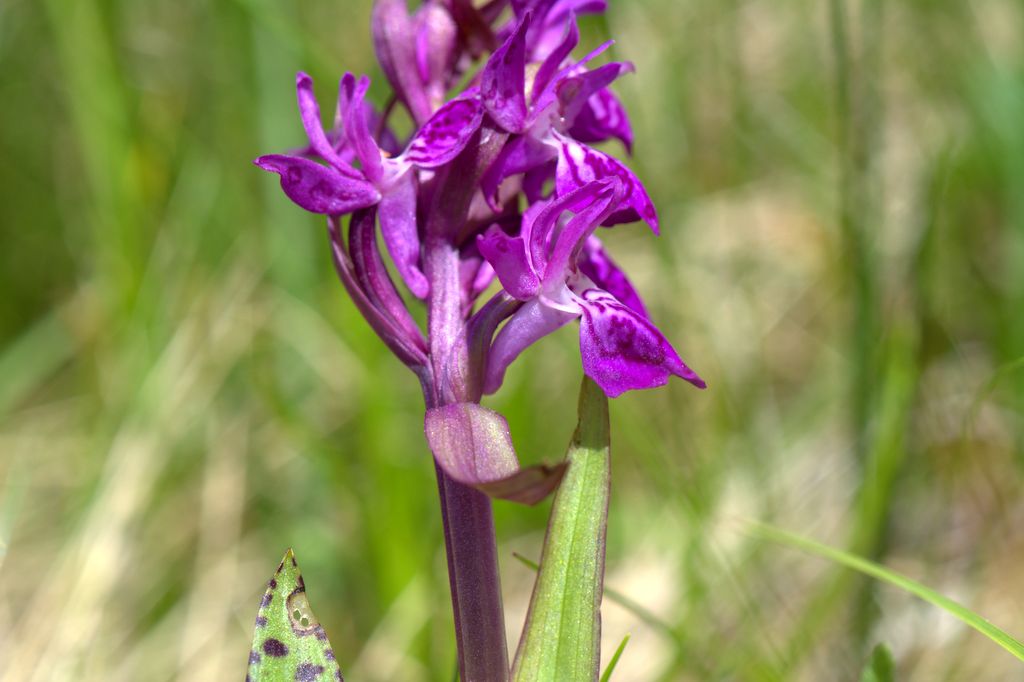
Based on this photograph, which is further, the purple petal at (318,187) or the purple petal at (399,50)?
the purple petal at (399,50)

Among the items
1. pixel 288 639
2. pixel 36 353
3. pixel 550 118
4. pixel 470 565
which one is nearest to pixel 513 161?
pixel 550 118

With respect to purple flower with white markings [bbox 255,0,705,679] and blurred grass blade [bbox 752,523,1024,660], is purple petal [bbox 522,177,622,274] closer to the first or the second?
purple flower with white markings [bbox 255,0,705,679]

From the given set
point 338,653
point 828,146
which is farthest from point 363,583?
point 828,146

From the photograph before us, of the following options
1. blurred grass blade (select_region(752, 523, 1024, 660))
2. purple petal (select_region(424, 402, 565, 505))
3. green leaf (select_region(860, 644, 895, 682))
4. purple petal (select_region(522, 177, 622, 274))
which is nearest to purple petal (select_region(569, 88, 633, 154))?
purple petal (select_region(522, 177, 622, 274))

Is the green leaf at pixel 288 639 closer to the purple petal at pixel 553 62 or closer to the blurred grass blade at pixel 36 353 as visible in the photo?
the purple petal at pixel 553 62

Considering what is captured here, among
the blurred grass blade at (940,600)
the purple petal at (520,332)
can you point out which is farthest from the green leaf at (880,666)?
the purple petal at (520,332)

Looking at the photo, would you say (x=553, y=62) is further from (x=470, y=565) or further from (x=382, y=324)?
(x=470, y=565)
